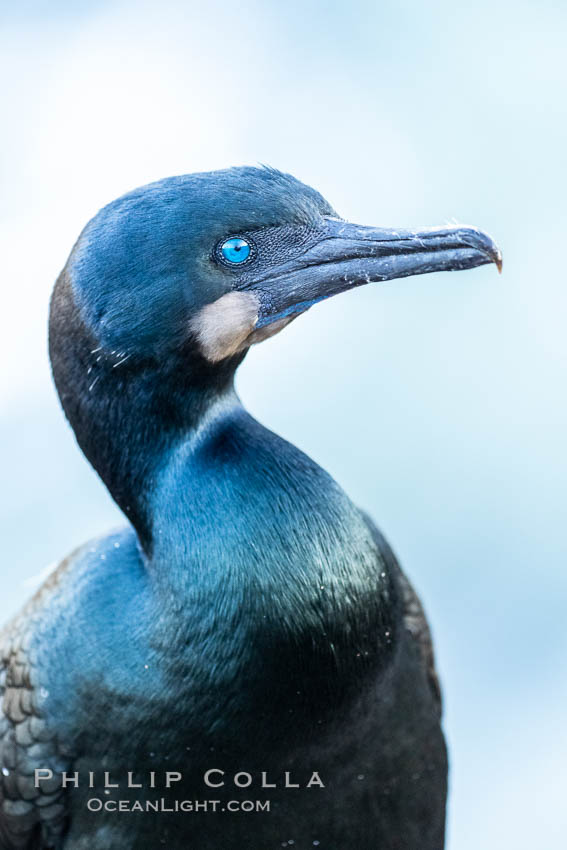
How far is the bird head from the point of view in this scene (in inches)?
68.7

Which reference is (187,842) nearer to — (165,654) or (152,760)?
(152,760)

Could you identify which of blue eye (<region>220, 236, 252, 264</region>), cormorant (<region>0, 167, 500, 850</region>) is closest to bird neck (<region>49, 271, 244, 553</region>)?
cormorant (<region>0, 167, 500, 850</region>)

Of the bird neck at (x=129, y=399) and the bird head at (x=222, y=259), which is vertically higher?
the bird head at (x=222, y=259)

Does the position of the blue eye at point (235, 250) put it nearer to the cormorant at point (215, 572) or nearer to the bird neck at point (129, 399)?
the cormorant at point (215, 572)

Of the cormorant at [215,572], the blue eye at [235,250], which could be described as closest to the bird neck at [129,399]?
the cormorant at [215,572]

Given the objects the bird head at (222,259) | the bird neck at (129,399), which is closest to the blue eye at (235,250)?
the bird head at (222,259)

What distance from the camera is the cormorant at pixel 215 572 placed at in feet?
5.80

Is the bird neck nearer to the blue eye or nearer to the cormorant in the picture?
the cormorant

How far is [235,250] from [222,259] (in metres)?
0.02

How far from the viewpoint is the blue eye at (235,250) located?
5.87ft

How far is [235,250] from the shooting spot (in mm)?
1797

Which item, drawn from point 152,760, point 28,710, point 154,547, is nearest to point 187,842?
point 152,760

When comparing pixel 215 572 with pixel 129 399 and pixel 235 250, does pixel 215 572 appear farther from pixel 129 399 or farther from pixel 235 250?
pixel 235 250

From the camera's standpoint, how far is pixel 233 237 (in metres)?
1.79
